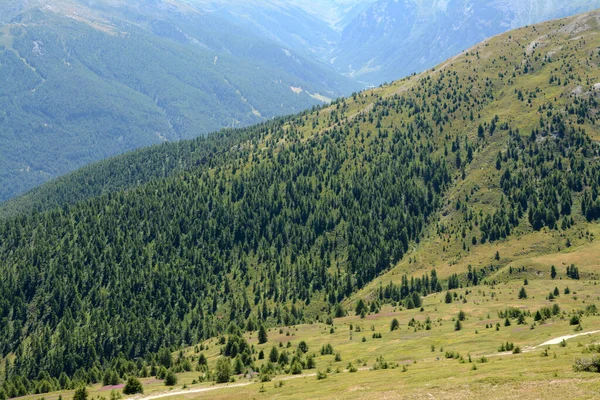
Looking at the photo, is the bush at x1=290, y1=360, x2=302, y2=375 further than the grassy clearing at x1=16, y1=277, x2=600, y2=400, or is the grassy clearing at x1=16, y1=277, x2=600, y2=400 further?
the bush at x1=290, y1=360, x2=302, y2=375

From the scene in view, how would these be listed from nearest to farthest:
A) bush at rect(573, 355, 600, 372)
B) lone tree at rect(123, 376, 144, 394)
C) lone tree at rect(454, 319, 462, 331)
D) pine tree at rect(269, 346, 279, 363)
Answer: bush at rect(573, 355, 600, 372)
lone tree at rect(123, 376, 144, 394)
pine tree at rect(269, 346, 279, 363)
lone tree at rect(454, 319, 462, 331)

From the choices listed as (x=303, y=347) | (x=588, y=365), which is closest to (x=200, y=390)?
(x=303, y=347)

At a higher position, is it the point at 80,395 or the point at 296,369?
the point at 296,369

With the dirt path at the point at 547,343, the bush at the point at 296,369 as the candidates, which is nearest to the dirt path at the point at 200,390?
the bush at the point at 296,369

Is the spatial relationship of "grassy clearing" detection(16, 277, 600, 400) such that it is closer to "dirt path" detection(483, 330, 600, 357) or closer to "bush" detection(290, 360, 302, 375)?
"dirt path" detection(483, 330, 600, 357)

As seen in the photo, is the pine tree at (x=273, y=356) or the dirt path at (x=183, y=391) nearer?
the dirt path at (x=183, y=391)

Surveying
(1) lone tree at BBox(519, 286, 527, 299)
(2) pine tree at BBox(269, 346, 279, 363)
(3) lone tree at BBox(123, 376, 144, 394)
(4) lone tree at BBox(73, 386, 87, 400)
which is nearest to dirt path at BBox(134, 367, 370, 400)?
(3) lone tree at BBox(123, 376, 144, 394)

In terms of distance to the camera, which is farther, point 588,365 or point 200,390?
point 200,390

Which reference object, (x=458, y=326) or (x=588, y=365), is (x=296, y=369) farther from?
(x=588, y=365)

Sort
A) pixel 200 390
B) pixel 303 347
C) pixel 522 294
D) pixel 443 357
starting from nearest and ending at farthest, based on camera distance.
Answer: pixel 443 357, pixel 200 390, pixel 303 347, pixel 522 294

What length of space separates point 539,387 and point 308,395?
2938cm

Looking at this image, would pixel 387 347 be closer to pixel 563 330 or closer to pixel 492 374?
pixel 563 330

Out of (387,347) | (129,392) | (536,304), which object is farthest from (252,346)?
(536,304)

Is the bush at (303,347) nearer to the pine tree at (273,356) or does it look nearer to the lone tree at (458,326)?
the pine tree at (273,356)
